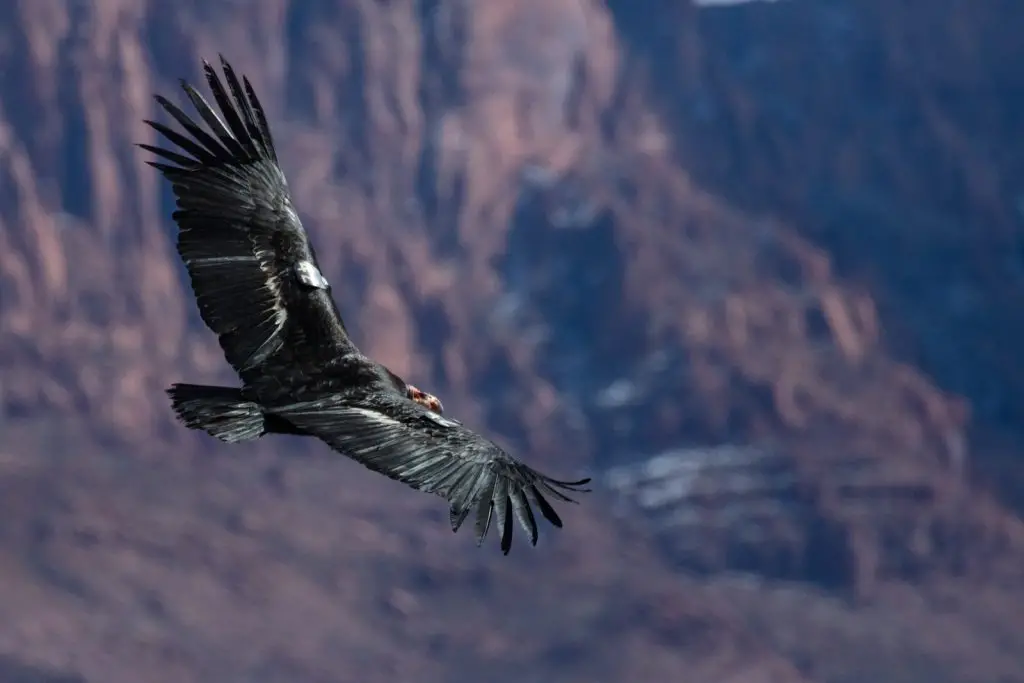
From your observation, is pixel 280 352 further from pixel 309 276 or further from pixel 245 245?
pixel 245 245

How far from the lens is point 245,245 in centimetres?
2305

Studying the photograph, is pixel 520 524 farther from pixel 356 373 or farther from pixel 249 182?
pixel 249 182

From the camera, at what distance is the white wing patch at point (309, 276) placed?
75.2ft

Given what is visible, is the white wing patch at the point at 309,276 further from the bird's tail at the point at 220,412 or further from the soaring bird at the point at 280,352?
the bird's tail at the point at 220,412

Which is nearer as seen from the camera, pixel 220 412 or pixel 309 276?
pixel 220 412

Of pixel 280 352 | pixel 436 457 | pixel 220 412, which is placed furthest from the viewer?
pixel 280 352

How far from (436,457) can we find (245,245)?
155 inches

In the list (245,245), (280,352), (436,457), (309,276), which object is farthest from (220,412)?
(245,245)

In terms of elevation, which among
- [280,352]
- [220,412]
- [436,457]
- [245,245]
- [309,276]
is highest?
[245,245]

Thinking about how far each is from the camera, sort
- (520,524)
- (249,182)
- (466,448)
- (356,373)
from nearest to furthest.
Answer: (520,524) < (466,448) < (356,373) < (249,182)

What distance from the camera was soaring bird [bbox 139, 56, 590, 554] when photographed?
20.1m

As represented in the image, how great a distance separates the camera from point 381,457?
20.2 metres

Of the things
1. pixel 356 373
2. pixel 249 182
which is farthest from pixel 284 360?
pixel 249 182

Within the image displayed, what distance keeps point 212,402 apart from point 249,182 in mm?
3088
